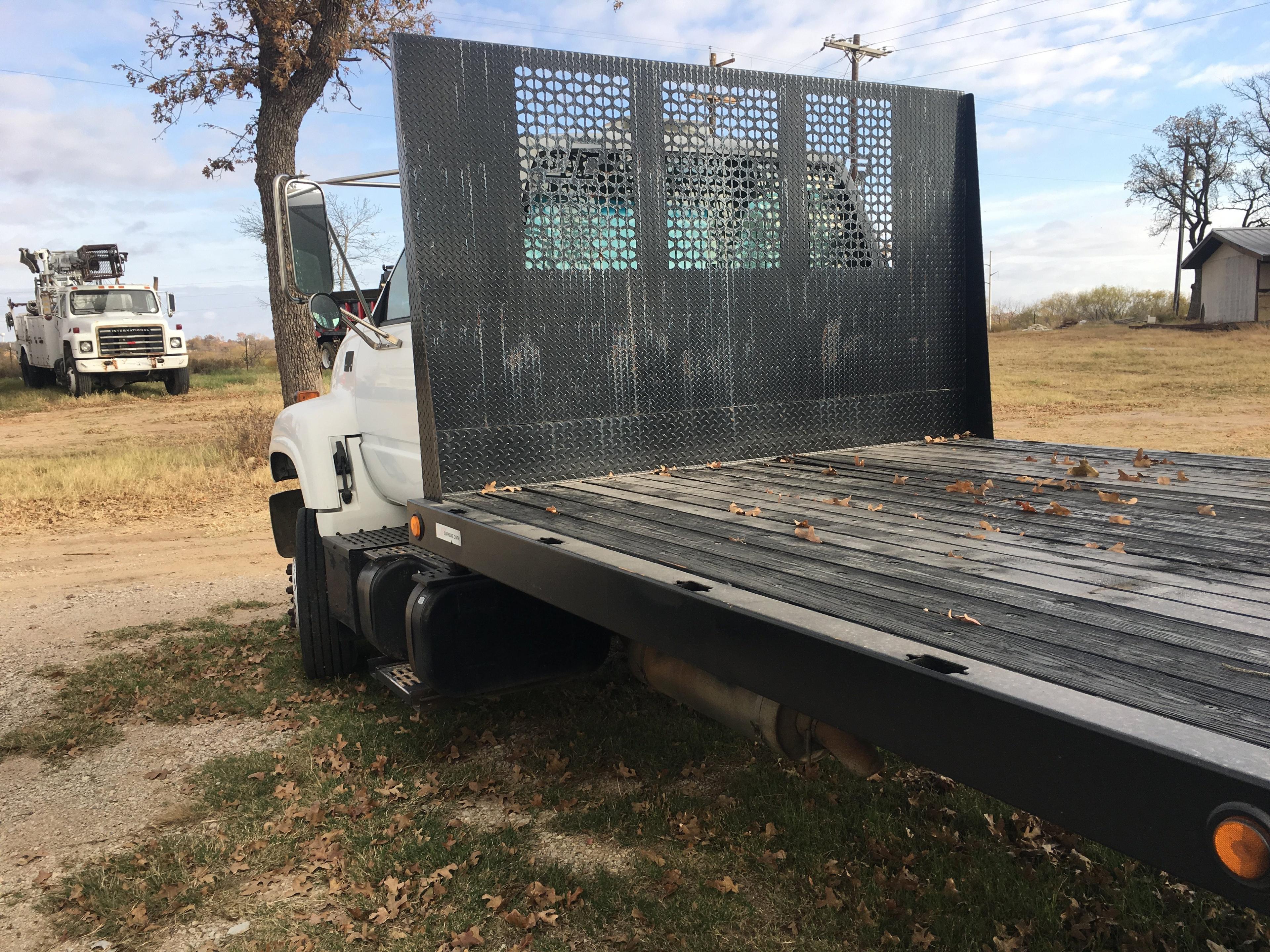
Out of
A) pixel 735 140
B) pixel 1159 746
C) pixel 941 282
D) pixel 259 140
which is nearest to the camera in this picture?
pixel 1159 746

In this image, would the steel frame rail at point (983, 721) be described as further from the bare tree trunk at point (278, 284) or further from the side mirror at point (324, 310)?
the bare tree trunk at point (278, 284)

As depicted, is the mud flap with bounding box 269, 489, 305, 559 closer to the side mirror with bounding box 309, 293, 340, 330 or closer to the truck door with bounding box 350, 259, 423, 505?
the truck door with bounding box 350, 259, 423, 505

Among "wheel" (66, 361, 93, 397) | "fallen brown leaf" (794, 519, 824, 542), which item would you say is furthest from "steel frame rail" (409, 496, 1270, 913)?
"wheel" (66, 361, 93, 397)

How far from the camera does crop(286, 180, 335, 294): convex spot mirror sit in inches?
173

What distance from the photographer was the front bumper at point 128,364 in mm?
25344

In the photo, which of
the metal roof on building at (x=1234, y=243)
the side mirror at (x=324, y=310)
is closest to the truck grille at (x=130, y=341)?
the side mirror at (x=324, y=310)

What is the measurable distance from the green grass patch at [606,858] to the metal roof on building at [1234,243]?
141 ft

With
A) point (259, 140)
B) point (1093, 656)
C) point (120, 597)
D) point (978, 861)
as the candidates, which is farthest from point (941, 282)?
point (259, 140)

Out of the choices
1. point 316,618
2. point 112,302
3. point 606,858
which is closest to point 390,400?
point 316,618

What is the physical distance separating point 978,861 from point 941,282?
2829 mm

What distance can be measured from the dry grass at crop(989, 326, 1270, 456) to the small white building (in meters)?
4.36

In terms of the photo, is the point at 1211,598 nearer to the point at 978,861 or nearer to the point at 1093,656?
the point at 1093,656

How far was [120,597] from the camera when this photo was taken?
7988 millimetres

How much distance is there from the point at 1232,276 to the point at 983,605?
1859 inches
